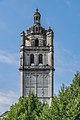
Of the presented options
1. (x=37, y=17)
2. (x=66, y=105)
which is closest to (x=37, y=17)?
(x=37, y=17)

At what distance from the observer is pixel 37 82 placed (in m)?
102

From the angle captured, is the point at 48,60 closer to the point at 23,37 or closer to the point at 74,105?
the point at 23,37

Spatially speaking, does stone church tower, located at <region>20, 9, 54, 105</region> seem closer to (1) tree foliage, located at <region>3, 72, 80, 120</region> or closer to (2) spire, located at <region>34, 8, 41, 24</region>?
(2) spire, located at <region>34, 8, 41, 24</region>

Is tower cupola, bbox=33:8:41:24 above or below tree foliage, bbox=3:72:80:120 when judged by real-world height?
above

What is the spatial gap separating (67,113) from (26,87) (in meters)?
63.1

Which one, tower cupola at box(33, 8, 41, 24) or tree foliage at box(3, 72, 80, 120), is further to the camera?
tower cupola at box(33, 8, 41, 24)

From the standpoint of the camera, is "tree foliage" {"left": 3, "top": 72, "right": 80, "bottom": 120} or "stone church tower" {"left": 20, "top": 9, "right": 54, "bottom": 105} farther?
"stone church tower" {"left": 20, "top": 9, "right": 54, "bottom": 105}

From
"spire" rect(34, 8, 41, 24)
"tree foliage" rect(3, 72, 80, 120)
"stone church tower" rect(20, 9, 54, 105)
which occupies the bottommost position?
"tree foliage" rect(3, 72, 80, 120)

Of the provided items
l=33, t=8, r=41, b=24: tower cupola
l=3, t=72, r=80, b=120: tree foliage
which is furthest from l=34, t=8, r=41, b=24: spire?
l=3, t=72, r=80, b=120: tree foliage

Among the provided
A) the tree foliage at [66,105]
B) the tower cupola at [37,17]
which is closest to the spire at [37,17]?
the tower cupola at [37,17]

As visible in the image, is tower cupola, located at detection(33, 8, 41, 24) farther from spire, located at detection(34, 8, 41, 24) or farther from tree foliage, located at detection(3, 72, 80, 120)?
tree foliage, located at detection(3, 72, 80, 120)

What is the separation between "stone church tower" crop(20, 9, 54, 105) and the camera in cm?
10088

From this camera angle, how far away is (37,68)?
100938 millimetres

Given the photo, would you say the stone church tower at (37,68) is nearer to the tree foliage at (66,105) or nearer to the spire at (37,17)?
the spire at (37,17)
